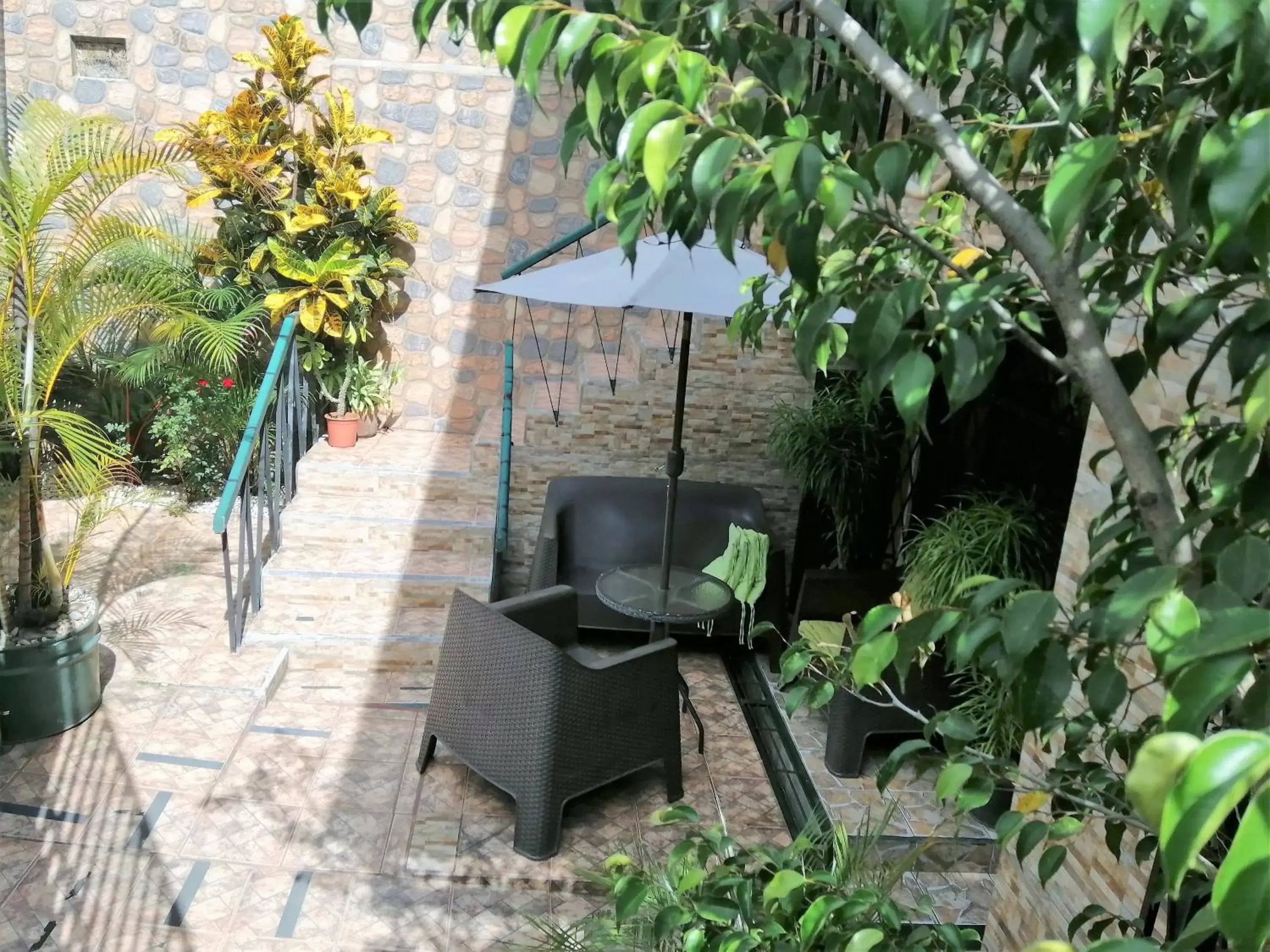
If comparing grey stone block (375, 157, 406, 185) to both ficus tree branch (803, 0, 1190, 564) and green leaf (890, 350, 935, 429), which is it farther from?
green leaf (890, 350, 935, 429)

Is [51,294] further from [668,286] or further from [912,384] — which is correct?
[912,384]

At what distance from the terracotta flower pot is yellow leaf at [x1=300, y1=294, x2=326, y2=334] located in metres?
0.51

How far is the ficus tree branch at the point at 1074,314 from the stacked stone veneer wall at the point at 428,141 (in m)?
4.56

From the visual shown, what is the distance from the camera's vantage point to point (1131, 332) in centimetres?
204

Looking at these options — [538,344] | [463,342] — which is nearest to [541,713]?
[538,344]

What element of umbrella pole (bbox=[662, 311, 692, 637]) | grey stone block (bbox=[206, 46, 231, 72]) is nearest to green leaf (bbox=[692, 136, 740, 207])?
umbrella pole (bbox=[662, 311, 692, 637])

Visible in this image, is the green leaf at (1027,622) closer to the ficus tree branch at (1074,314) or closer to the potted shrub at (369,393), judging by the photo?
the ficus tree branch at (1074,314)

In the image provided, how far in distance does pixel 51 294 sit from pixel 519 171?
126 inches

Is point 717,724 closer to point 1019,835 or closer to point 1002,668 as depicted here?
point 1019,835

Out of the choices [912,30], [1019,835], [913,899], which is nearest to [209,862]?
[913,899]

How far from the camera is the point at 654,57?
2.79 feet

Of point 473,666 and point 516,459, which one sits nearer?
point 473,666

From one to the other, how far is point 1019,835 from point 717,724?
9.95 feet

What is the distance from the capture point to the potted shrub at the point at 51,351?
11.1 feet
